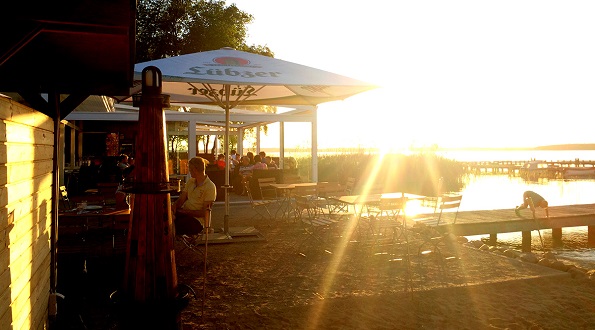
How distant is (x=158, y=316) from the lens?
8.91ft

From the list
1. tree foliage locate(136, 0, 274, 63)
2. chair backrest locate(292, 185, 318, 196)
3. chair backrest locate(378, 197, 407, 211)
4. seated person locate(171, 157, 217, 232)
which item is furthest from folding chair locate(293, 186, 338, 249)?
tree foliage locate(136, 0, 274, 63)

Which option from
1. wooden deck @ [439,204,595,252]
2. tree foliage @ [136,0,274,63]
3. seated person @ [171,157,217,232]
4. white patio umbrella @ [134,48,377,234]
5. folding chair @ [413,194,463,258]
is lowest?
wooden deck @ [439,204,595,252]

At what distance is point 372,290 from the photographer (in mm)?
5422

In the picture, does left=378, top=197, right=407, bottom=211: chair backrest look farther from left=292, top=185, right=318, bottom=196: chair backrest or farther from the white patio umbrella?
left=292, top=185, right=318, bottom=196: chair backrest

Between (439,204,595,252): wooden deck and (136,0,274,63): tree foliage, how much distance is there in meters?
13.6

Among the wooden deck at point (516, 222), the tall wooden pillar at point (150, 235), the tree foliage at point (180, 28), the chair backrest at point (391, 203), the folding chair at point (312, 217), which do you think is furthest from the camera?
the tree foliage at point (180, 28)

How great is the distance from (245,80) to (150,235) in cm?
380

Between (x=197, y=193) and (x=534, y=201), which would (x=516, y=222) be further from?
(x=197, y=193)

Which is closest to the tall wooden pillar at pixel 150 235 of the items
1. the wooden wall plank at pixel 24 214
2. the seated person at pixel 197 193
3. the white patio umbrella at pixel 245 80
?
the wooden wall plank at pixel 24 214

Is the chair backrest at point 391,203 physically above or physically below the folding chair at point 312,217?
above

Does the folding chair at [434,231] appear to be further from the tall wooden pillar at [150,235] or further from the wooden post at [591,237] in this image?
the tall wooden pillar at [150,235]

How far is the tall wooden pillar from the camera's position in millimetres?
2666

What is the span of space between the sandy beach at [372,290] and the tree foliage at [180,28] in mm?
16549

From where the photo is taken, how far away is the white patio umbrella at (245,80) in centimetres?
624
